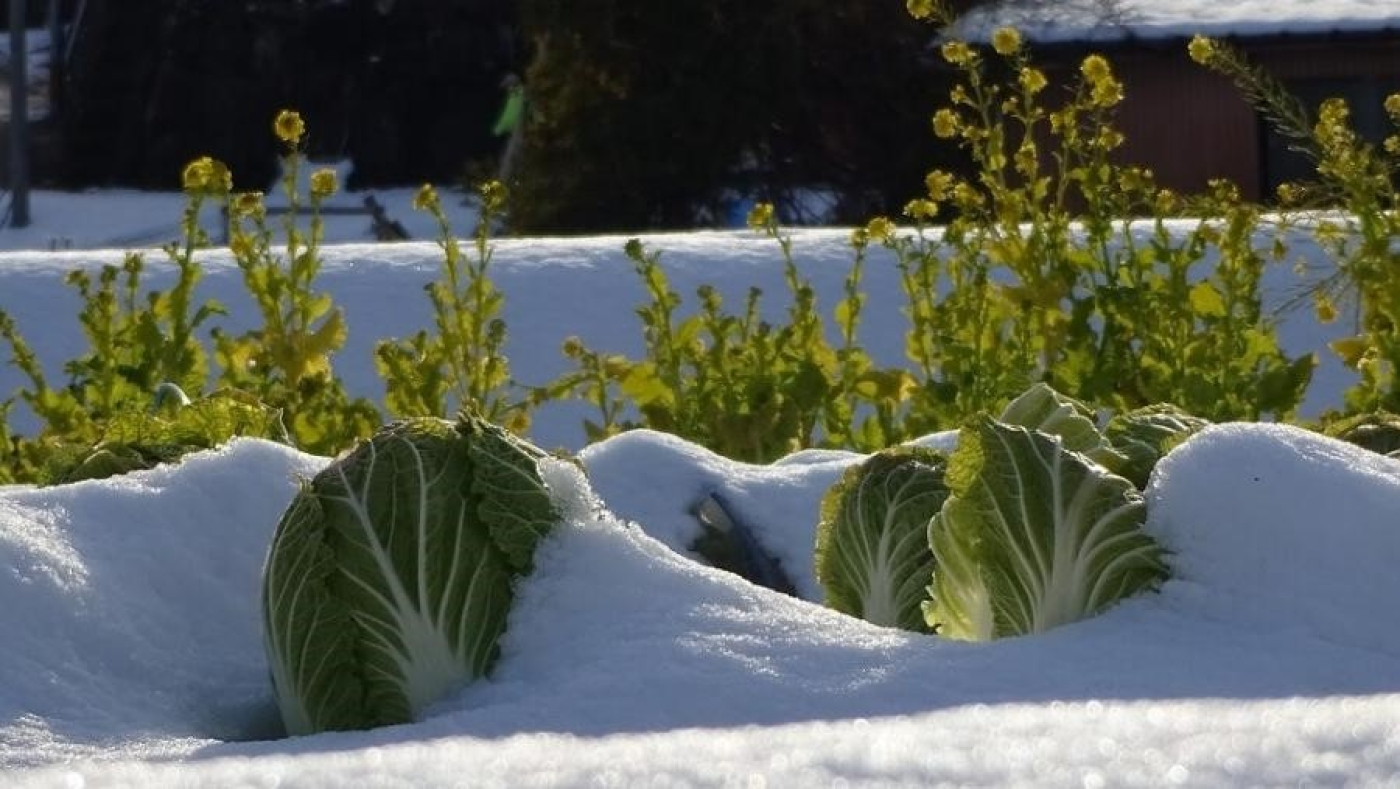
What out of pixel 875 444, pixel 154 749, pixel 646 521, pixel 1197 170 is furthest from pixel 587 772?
pixel 1197 170

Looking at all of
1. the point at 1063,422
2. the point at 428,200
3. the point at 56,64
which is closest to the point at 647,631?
the point at 1063,422

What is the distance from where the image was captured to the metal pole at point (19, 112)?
20.7 meters

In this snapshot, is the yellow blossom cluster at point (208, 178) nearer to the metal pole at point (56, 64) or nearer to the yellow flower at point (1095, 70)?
the yellow flower at point (1095, 70)

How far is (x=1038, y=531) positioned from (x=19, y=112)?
20.4m

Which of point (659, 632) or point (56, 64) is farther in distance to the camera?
point (56, 64)

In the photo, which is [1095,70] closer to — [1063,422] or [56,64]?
[1063,422]

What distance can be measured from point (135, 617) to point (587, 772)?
1.14 m

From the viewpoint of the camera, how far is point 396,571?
1.98 meters

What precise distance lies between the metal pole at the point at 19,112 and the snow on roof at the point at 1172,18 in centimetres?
814

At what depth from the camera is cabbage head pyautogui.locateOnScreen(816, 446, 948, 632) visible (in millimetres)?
2236

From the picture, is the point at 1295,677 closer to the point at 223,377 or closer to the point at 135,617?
the point at 135,617

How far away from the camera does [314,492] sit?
198 cm

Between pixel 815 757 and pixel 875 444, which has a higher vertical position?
pixel 815 757

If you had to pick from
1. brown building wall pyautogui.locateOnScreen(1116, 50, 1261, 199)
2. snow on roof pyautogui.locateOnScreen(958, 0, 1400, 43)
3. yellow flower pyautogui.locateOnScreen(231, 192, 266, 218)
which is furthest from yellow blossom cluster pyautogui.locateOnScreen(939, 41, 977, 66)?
brown building wall pyautogui.locateOnScreen(1116, 50, 1261, 199)
